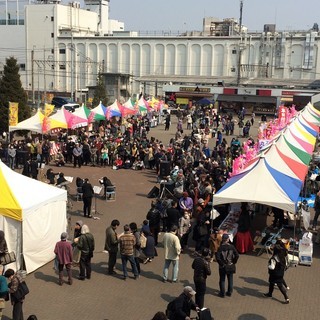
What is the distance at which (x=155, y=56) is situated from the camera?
65625 millimetres

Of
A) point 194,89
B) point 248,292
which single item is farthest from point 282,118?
point 194,89

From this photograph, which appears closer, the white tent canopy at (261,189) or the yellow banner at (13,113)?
the white tent canopy at (261,189)

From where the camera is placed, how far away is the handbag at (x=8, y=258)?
32.2ft

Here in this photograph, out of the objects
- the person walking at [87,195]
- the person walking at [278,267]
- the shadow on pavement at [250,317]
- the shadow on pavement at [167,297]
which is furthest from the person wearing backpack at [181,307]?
the person walking at [87,195]

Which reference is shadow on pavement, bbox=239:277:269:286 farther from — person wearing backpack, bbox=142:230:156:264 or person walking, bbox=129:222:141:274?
person walking, bbox=129:222:141:274

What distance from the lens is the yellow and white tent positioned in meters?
10.2

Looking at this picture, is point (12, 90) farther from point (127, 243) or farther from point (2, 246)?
point (127, 243)

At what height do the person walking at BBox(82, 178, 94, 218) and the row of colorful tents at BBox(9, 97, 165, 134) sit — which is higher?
the row of colorful tents at BBox(9, 97, 165, 134)

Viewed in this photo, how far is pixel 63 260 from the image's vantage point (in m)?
9.69

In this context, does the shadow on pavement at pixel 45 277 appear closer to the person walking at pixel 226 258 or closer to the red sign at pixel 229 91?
the person walking at pixel 226 258

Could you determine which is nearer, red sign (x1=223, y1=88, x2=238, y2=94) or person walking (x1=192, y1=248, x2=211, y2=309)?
person walking (x1=192, y1=248, x2=211, y2=309)

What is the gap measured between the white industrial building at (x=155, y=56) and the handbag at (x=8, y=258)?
4048cm

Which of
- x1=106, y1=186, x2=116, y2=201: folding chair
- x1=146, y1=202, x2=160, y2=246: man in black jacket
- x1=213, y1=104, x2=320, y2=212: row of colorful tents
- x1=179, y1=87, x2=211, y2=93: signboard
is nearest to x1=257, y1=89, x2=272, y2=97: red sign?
x1=179, y1=87, x2=211, y2=93: signboard

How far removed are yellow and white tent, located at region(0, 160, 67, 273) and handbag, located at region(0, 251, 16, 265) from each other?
25cm
